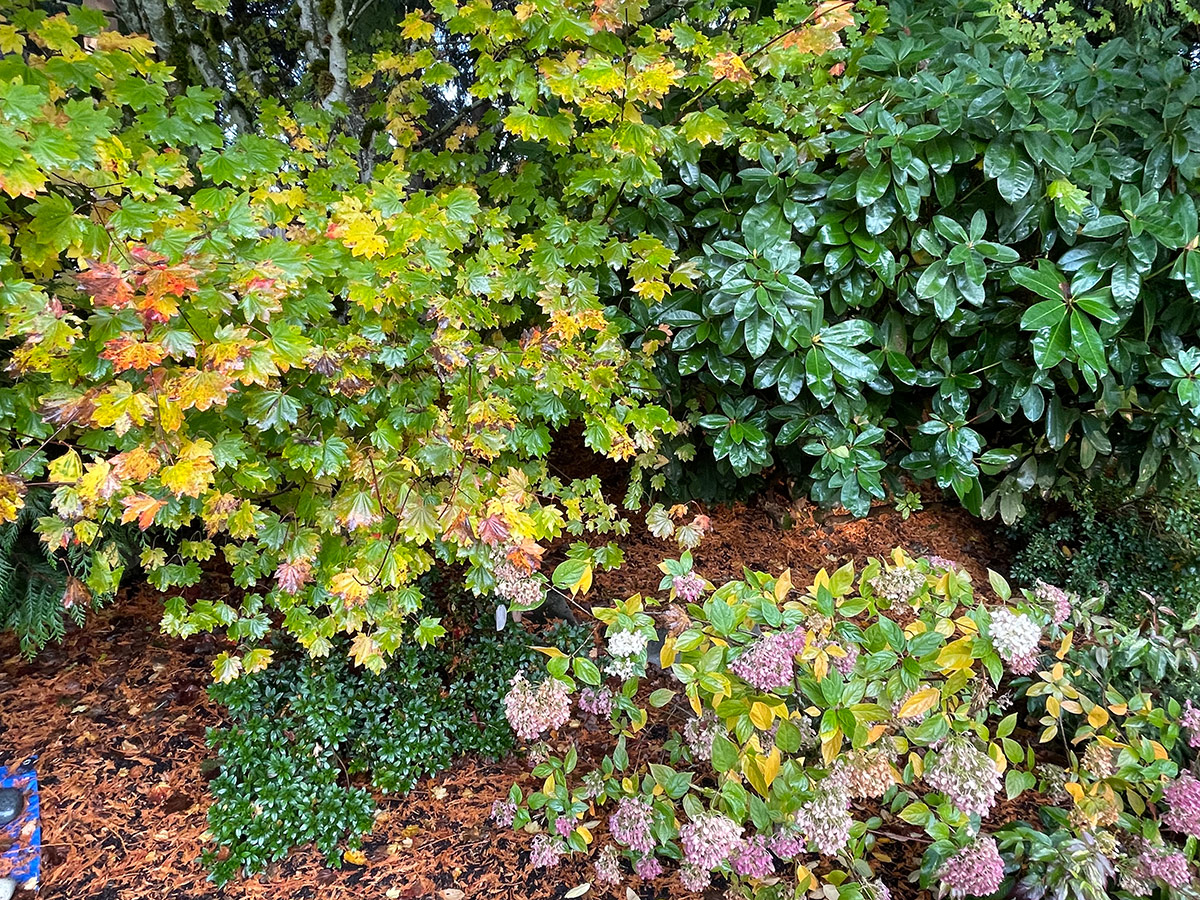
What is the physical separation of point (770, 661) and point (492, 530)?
0.70 meters

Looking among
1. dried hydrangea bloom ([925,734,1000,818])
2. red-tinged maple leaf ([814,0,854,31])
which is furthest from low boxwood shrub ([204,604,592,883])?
red-tinged maple leaf ([814,0,854,31])

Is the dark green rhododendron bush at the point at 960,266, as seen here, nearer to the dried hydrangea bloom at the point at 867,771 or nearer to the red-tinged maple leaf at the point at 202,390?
the dried hydrangea bloom at the point at 867,771

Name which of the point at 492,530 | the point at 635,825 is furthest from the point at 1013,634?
the point at 492,530

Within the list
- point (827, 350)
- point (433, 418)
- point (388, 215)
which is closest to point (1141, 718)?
point (827, 350)

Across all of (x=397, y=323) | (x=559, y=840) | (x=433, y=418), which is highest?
(x=397, y=323)

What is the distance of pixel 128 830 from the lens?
1.98 meters

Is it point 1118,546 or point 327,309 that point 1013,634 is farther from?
point 1118,546

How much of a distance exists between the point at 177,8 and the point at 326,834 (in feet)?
9.62

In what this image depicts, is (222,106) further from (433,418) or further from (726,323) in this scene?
(726,323)

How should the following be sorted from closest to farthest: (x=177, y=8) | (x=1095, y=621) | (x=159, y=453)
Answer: (x=159, y=453), (x=1095, y=621), (x=177, y=8)

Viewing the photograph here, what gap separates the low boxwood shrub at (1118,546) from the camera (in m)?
2.72

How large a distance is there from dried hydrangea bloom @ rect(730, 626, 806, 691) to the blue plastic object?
2.01 m

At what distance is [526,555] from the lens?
1.62m

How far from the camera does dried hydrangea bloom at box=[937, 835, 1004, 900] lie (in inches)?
57.4
